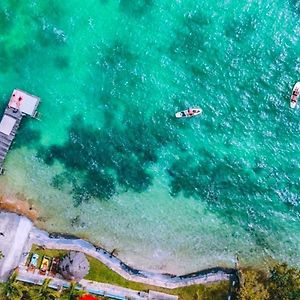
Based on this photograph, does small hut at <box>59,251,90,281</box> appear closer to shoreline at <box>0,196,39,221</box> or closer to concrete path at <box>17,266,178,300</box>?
concrete path at <box>17,266,178,300</box>

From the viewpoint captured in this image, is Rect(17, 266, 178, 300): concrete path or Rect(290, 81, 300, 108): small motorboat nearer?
Rect(17, 266, 178, 300): concrete path

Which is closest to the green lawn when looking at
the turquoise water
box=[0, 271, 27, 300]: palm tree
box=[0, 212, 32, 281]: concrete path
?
box=[0, 212, 32, 281]: concrete path

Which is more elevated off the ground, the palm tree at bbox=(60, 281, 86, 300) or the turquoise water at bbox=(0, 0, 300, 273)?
the turquoise water at bbox=(0, 0, 300, 273)

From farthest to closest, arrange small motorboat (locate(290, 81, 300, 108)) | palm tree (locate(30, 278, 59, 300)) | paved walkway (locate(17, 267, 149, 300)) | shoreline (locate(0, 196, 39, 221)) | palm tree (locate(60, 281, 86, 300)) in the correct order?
small motorboat (locate(290, 81, 300, 108)), shoreline (locate(0, 196, 39, 221)), paved walkway (locate(17, 267, 149, 300)), palm tree (locate(60, 281, 86, 300)), palm tree (locate(30, 278, 59, 300))

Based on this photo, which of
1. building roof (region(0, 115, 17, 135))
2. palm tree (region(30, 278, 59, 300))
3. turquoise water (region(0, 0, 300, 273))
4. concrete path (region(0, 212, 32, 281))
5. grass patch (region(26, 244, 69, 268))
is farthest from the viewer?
turquoise water (region(0, 0, 300, 273))

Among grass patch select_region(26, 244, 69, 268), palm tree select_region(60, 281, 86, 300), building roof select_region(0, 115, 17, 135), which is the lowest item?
palm tree select_region(60, 281, 86, 300)

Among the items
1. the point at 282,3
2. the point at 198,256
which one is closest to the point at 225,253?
the point at 198,256
